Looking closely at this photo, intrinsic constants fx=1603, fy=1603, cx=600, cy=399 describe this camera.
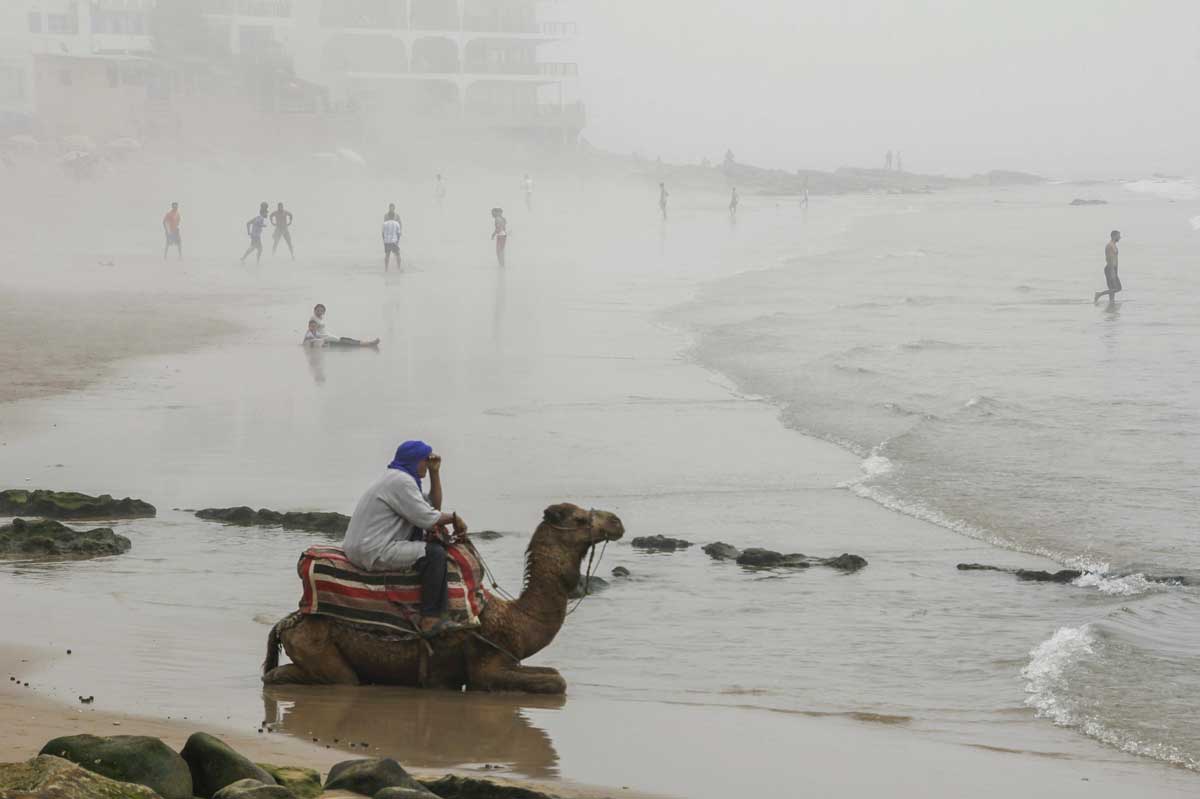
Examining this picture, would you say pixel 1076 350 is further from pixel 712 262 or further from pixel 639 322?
pixel 712 262

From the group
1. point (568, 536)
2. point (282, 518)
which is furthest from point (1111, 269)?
point (568, 536)

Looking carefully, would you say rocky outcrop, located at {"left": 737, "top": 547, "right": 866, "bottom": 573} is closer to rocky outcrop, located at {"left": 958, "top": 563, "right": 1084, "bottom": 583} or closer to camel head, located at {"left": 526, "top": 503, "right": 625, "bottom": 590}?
rocky outcrop, located at {"left": 958, "top": 563, "right": 1084, "bottom": 583}

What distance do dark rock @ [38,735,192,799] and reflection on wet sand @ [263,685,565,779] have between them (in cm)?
150

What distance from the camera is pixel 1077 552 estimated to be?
43.0 feet

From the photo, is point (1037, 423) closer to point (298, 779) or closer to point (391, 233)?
point (298, 779)

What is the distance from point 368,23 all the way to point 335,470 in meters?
96.2

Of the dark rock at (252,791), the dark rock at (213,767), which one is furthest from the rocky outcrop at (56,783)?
the dark rock at (213,767)

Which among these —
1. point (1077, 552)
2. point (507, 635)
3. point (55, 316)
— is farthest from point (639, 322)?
point (507, 635)

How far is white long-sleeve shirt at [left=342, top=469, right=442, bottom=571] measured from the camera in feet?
27.3

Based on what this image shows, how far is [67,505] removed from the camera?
1261 cm

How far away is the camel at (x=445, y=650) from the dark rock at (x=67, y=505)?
15.5ft

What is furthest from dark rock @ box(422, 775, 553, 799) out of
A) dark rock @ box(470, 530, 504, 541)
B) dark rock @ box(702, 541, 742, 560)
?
dark rock @ box(470, 530, 504, 541)

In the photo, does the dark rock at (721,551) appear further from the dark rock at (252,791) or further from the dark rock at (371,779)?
the dark rock at (252,791)

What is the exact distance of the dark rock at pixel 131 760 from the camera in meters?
5.55
